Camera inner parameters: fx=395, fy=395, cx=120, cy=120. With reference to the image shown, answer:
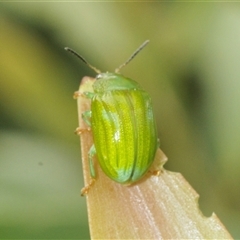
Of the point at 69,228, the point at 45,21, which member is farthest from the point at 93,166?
the point at 45,21

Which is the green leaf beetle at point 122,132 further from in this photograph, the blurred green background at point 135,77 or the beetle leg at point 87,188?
the blurred green background at point 135,77

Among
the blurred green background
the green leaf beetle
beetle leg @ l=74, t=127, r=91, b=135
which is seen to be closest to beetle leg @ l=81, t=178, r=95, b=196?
the green leaf beetle

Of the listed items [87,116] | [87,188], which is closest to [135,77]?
[87,116]

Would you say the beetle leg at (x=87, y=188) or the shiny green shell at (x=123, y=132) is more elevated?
the shiny green shell at (x=123, y=132)

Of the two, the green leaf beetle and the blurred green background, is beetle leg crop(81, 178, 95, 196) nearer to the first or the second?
the green leaf beetle

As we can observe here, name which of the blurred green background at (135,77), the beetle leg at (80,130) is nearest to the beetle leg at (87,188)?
the beetle leg at (80,130)

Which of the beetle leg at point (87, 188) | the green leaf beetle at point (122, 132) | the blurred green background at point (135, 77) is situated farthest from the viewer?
the blurred green background at point (135, 77)

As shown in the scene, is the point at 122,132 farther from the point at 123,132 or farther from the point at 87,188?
the point at 87,188
